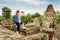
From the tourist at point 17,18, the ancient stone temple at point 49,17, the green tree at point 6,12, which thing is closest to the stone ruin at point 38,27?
the ancient stone temple at point 49,17

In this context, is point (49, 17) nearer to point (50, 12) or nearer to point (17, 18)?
point (50, 12)

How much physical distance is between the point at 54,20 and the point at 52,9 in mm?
317

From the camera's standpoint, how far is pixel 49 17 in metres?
5.98

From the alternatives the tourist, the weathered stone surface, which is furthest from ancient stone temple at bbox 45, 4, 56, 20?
the tourist

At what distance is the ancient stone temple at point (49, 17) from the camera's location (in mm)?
5836

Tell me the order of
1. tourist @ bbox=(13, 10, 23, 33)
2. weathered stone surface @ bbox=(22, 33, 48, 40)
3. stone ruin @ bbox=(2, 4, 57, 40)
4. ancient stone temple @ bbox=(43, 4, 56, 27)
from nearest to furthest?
weathered stone surface @ bbox=(22, 33, 48, 40) < tourist @ bbox=(13, 10, 23, 33) < stone ruin @ bbox=(2, 4, 57, 40) < ancient stone temple @ bbox=(43, 4, 56, 27)

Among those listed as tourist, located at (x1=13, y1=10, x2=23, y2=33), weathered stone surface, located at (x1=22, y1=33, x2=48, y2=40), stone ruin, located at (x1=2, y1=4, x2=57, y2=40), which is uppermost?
tourist, located at (x1=13, y1=10, x2=23, y2=33)

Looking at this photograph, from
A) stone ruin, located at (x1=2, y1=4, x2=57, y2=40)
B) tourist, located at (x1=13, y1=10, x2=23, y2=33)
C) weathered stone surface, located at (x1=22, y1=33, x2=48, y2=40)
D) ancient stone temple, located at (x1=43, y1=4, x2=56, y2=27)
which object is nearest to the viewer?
weathered stone surface, located at (x1=22, y1=33, x2=48, y2=40)

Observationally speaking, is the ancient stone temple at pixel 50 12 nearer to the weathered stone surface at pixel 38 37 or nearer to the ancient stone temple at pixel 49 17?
the ancient stone temple at pixel 49 17

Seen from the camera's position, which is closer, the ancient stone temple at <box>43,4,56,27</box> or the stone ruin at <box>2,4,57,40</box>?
the stone ruin at <box>2,4,57,40</box>

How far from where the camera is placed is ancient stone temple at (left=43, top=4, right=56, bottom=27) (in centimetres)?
584

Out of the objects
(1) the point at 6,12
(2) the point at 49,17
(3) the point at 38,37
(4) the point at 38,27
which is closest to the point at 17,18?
(3) the point at 38,37

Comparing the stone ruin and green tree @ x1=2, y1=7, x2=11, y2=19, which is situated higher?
green tree @ x1=2, y1=7, x2=11, y2=19

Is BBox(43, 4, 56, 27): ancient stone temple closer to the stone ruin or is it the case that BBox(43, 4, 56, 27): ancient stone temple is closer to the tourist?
the stone ruin
